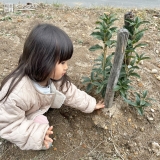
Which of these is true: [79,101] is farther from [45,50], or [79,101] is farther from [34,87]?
[45,50]

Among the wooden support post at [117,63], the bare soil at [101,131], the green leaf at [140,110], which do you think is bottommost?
the bare soil at [101,131]

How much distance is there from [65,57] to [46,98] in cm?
39

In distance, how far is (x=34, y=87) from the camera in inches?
69.0

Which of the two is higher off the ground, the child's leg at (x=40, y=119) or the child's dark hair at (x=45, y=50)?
the child's dark hair at (x=45, y=50)

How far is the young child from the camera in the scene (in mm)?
1590

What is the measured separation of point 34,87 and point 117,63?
60cm

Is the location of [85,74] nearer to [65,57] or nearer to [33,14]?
[65,57]

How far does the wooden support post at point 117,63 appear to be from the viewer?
151 cm

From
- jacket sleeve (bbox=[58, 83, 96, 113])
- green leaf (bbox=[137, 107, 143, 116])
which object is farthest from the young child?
green leaf (bbox=[137, 107, 143, 116])

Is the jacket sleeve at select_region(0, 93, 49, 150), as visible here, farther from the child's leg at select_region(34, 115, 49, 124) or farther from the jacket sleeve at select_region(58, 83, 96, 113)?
the jacket sleeve at select_region(58, 83, 96, 113)

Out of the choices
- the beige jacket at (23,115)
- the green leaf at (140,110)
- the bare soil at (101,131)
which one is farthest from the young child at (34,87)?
the green leaf at (140,110)

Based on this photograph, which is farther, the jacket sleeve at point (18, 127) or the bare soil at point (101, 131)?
the bare soil at point (101, 131)

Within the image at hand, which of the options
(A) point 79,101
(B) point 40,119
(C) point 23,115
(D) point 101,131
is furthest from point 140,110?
(C) point 23,115

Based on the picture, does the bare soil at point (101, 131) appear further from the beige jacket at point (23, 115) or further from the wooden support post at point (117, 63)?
the beige jacket at point (23, 115)
